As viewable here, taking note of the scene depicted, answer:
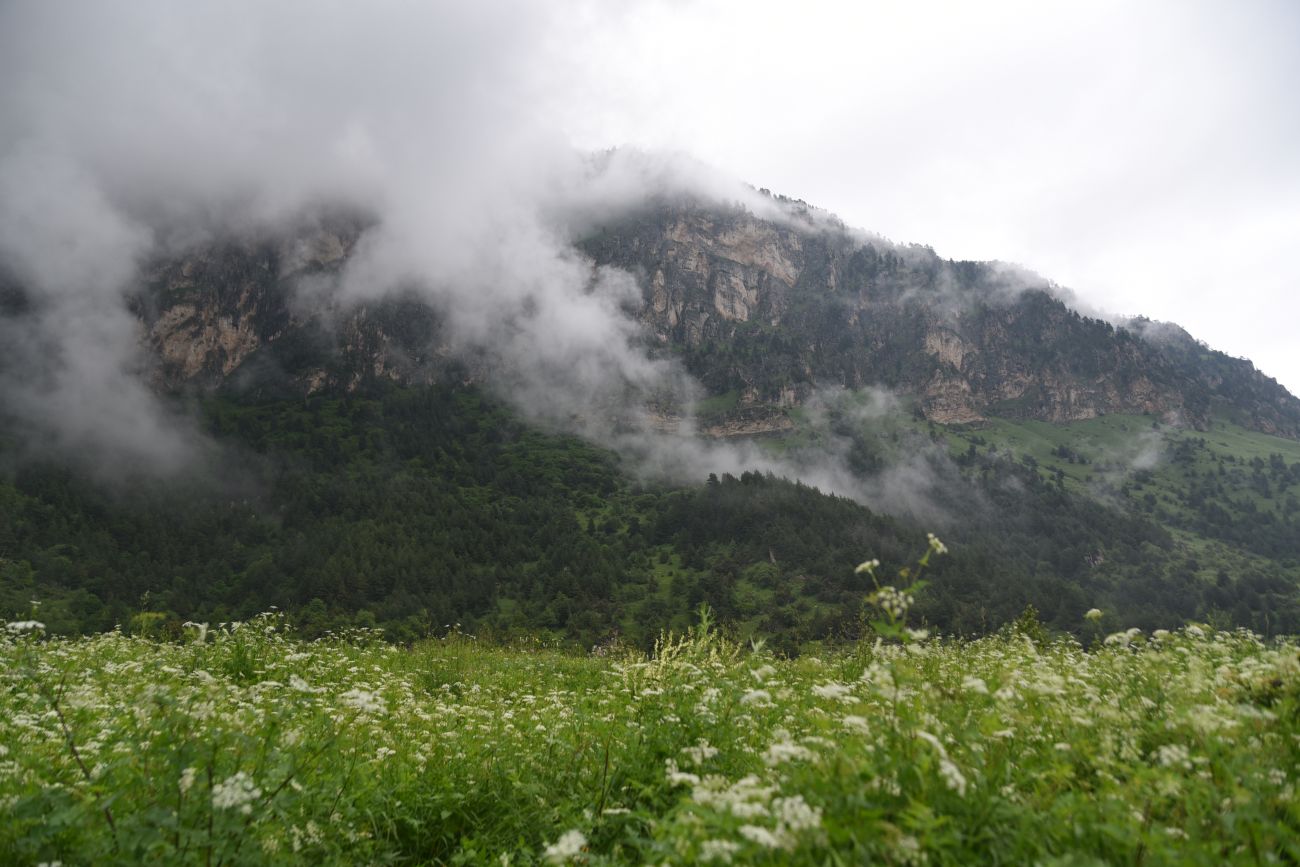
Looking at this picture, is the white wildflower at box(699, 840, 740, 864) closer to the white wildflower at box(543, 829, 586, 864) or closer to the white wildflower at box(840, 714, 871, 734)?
the white wildflower at box(543, 829, 586, 864)

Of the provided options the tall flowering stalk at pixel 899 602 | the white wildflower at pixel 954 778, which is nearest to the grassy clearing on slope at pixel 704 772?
the white wildflower at pixel 954 778

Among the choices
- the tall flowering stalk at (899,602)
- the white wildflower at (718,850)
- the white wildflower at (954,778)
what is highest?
the tall flowering stalk at (899,602)

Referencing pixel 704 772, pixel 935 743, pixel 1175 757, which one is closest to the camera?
pixel 935 743

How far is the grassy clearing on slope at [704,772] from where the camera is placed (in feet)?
11.3

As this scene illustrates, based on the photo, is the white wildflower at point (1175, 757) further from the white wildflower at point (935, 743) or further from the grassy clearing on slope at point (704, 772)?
the white wildflower at point (935, 743)

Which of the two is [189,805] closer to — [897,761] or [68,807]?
[68,807]

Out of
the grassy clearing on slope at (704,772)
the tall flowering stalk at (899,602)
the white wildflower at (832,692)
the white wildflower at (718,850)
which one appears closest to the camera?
the white wildflower at (718,850)

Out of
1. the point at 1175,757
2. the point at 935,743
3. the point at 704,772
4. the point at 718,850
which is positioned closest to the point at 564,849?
the point at 718,850

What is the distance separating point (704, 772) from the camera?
5.98 metres

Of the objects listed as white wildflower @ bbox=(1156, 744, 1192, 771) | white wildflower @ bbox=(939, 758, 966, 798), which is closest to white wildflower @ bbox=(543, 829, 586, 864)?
white wildflower @ bbox=(939, 758, 966, 798)

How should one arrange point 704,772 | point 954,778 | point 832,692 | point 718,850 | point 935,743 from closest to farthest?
point 718,850
point 954,778
point 935,743
point 832,692
point 704,772

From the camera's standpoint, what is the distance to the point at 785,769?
431 centimetres

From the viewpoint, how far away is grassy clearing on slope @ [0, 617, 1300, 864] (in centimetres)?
343

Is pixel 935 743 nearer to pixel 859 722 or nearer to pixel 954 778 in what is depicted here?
pixel 954 778
